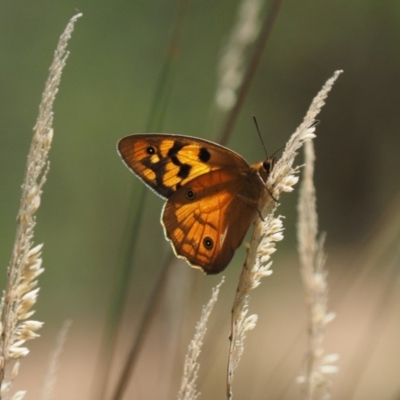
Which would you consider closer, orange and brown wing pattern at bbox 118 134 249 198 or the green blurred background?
orange and brown wing pattern at bbox 118 134 249 198

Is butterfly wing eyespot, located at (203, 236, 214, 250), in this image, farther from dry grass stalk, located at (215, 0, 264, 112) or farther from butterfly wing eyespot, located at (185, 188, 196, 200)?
dry grass stalk, located at (215, 0, 264, 112)

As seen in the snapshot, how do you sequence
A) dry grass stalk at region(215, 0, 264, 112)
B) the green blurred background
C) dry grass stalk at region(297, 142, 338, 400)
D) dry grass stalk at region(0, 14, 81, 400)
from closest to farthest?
dry grass stalk at region(0, 14, 81, 400)
dry grass stalk at region(297, 142, 338, 400)
dry grass stalk at region(215, 0, 264, 112)
the green blurred background

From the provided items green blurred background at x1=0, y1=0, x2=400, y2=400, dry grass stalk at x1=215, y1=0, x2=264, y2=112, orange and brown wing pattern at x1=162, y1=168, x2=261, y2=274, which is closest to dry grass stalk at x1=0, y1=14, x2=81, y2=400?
orange and brown wing pattern at x1=162, y1=168, x2=261, y2=274

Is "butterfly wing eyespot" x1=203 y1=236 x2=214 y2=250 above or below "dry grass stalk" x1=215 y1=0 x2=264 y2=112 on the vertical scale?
below

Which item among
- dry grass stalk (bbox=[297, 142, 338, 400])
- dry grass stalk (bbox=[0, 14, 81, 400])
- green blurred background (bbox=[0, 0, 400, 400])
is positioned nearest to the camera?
dry grass stalk (bbox=[0, 14, 81, 400])

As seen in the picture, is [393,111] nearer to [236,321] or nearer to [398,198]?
[398,198]

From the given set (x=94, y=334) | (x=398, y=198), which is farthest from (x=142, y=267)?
(x=398, y=198)

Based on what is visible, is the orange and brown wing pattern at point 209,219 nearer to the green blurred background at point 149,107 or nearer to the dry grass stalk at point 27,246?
the dry grass stalk at point 27,246

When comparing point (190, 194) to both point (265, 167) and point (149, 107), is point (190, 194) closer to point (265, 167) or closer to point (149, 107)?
point (265, 167)
